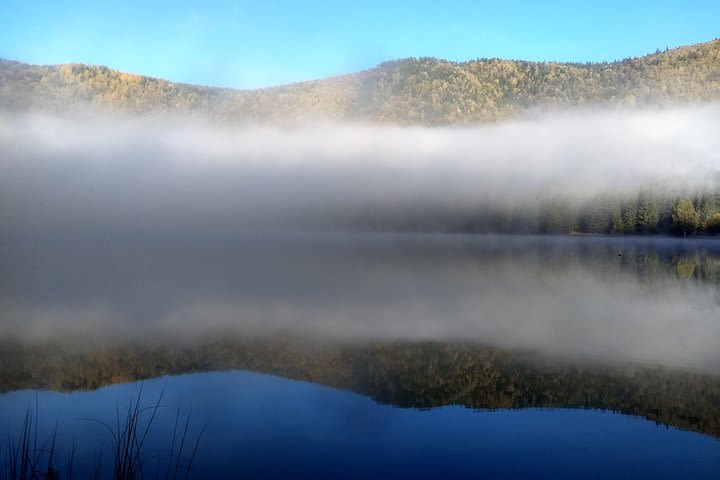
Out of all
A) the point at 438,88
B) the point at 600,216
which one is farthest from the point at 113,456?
the point at 438,88

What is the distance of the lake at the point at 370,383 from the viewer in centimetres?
727

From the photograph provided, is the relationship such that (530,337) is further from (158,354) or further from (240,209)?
(240,209)

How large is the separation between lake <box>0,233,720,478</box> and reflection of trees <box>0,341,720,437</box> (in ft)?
0.19

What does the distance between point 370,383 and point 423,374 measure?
1.25 metres

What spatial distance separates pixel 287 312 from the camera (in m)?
19.2

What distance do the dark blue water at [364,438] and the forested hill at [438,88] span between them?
120 meters

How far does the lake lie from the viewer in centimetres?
727

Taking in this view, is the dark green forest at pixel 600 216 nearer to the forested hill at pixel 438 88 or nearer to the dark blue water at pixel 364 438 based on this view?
the forested hill at pixel 438 88

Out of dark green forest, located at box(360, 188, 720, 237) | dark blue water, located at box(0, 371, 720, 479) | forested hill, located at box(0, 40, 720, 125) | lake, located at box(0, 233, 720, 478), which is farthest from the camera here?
forested hill, located at box(0, 40, 720, 125)

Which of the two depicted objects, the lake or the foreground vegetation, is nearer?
the foreground vegetation

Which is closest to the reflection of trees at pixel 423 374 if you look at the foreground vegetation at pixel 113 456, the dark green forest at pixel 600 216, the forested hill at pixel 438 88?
the foreground vegetation at pixel 113 456

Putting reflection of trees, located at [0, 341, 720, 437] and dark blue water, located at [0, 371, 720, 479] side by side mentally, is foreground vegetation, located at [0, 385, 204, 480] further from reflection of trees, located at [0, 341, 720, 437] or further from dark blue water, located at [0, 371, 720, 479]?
reflection of trees, located at [0, 341, 720, 437]

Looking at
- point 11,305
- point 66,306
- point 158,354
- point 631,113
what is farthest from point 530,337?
point 631,113

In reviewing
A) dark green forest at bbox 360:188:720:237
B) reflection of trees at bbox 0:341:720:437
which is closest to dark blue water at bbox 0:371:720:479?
reflection of trees at bbox 0:341:720:437
